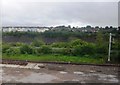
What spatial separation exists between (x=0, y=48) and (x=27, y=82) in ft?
22.0

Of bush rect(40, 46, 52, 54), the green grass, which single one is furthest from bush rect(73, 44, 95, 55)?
bush rect(40, 46, 52, 54)

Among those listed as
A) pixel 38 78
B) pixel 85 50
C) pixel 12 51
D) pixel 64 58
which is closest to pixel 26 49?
pixel 12 51

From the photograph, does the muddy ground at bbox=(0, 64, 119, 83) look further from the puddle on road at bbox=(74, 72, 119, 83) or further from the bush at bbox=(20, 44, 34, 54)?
the bush at bbox=(20, 44, 34, 54)

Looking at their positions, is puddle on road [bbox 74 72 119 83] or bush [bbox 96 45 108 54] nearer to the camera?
puddle on road [bbox 74 72 119 83]

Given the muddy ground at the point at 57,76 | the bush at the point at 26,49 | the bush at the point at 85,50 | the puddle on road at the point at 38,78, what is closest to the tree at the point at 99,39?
the bush at the point at 85,50

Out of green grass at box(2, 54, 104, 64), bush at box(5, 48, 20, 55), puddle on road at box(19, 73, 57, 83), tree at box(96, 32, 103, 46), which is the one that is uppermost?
tree at box(96, 32, 103, 46)

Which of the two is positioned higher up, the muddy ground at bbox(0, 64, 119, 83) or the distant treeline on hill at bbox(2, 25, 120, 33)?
the distant treeline on hill at bbox(2, 25, 120, 33)

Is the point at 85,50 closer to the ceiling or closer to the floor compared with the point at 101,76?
closer to the ceiling

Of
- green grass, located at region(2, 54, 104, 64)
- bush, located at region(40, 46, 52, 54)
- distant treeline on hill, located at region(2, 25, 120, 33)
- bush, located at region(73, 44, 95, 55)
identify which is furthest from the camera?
distant treeline on hill, located at region(2, 25, 120, 33)

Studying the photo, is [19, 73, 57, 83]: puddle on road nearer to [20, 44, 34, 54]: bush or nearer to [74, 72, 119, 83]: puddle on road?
[74, 72, 119, 83]: puddle on road

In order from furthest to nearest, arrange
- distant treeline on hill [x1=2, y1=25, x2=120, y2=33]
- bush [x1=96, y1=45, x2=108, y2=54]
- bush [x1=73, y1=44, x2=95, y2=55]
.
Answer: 1. distant treeline on hill [x1=2, y1=25, x2=120, y2=33]
2. bush [x1=73, y1=44, x2=95, y2=55]
3. bush [x1=96, y1=45, x2=108, y2=54]

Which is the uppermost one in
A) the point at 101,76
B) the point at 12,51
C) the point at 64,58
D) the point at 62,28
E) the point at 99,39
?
the point at 62,28

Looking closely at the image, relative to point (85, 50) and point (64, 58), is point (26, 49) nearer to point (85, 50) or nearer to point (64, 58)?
point (64, 58)

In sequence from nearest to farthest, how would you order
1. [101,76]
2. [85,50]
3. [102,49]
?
[101,76]
[102,49]
[85,50]
